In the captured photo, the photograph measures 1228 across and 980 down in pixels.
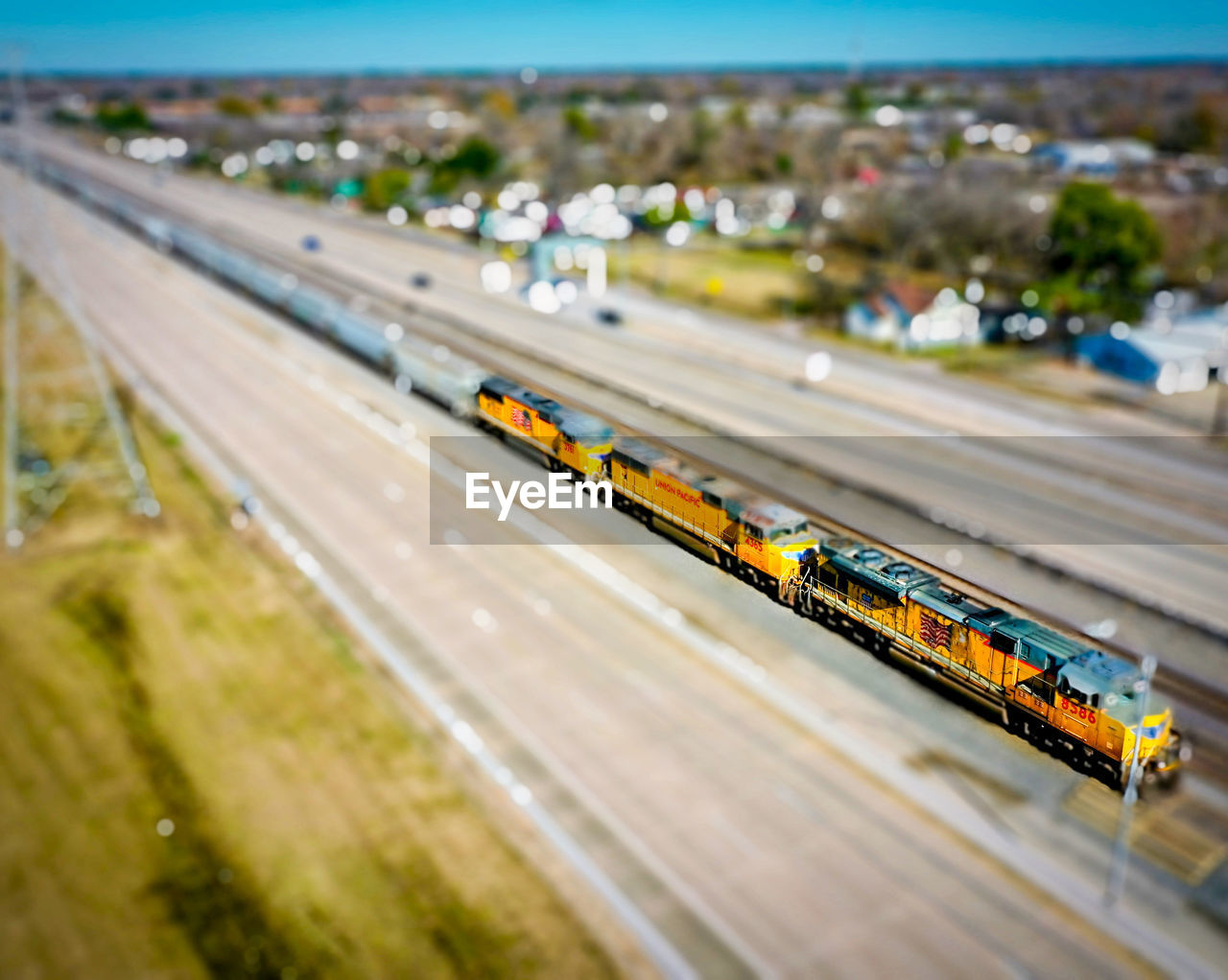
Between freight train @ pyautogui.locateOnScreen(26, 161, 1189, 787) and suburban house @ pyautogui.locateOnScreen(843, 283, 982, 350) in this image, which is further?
suburban house @ pyautogui.locateOnScreen(843, 283, 982, 350)

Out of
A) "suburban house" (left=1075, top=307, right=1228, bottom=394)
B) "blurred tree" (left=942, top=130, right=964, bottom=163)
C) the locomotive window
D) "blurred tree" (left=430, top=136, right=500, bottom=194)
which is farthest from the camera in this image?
"blurred tree" (left=942, top=130, right=964, bottom=163)

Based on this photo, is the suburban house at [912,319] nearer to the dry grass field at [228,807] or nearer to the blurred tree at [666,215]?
the blurred tree at [666,215]

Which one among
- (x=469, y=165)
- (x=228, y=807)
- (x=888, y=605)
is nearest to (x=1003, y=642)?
(x=888, y=605)

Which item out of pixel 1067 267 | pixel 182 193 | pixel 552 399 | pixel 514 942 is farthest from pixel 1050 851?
pixel 182 193

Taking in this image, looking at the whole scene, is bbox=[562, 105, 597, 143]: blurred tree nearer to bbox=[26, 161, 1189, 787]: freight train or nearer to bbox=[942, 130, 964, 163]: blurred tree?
bbox=[942, 130, 964, 163]: blurred tree

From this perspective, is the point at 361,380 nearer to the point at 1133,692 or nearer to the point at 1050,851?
the point at 1050,851

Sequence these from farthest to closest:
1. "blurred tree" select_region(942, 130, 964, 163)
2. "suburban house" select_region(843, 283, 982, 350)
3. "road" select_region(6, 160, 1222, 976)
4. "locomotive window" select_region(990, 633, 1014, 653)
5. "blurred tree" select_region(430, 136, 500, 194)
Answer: "blurred tree" select_region(942, 130, 964, 163) → "blurred tree" select_region(430, 136, 500, 194) → "suburban house" select_region(843, 283, 982, 350) → "road" select_region(6, 160, 1222, 976) → "locomotive window" select_region(990, 633, 1014, 653)

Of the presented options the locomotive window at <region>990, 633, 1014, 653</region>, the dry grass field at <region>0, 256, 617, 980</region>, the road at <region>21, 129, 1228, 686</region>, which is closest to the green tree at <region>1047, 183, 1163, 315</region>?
the road at <region>21, 129, 1228, 686</region>
